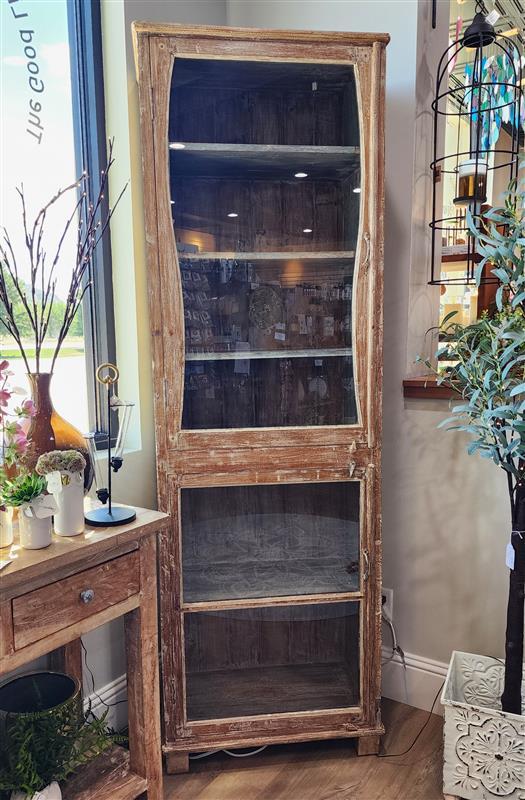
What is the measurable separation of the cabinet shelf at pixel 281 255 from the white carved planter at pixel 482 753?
4.21ft

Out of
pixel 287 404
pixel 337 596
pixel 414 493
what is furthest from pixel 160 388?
pixel 414 493

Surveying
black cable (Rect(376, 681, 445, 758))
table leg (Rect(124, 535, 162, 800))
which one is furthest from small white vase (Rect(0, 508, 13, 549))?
black cable (Rect(376, 681, 445, 758))

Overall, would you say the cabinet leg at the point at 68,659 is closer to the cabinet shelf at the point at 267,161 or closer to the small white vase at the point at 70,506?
the small white vase at the point at 70,506

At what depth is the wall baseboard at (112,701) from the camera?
1845 mm

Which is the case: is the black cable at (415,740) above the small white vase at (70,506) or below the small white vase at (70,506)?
below

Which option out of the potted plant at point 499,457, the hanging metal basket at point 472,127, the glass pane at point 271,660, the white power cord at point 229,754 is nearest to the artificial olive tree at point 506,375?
the potted plant at point 499,457

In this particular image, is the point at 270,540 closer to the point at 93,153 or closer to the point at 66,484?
the point at 66,484

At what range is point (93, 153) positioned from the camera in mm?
1897

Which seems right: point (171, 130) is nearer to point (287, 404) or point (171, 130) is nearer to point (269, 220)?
point (269, 220)

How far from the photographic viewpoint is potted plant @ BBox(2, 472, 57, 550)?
1158 mm

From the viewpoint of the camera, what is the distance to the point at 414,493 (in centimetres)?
206

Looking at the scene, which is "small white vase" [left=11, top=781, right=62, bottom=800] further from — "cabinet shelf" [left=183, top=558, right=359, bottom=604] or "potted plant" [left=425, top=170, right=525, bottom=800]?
"potted plant" [left=425, top=170, right=525, bottom=800]

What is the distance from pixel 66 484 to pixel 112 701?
1.02m

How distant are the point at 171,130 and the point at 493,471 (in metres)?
1.41
